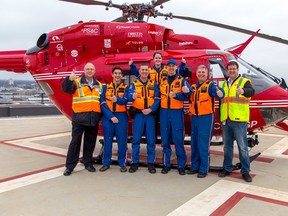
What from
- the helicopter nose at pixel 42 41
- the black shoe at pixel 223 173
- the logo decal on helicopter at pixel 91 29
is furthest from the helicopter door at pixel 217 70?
the helicopter nose at pixel 42 41

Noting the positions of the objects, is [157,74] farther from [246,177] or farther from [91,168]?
[246,177]

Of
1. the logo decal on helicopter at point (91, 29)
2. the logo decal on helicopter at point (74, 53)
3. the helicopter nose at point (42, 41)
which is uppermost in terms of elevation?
the logo decal on helicopter at point (91, 29)

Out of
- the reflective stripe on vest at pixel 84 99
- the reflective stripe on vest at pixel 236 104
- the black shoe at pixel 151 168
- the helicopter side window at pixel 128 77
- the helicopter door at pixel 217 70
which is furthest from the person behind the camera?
the helicopter side window at pixel 128 77

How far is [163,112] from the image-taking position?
4664mm

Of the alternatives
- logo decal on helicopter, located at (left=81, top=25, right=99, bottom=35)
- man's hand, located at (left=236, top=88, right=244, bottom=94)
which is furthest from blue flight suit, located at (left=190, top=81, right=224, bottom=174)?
logo decal on helicopter, located at (left=81, top=25, right=99, bottom=35)

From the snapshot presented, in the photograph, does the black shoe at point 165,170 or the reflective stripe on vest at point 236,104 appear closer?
the reflective stripe on vest at point 236,104

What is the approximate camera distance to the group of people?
436cm

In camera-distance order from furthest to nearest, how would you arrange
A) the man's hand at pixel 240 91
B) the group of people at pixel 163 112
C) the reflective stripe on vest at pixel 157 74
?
1. the reflective stripe on vest at pixel 157 74
2. the group of people at pixel 163 112
3. the man's hand at pixel 240 91

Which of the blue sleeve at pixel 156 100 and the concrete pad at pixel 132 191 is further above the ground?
the blue sleeve at pixel 156 100

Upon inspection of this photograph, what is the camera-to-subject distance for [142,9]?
21.2 feet

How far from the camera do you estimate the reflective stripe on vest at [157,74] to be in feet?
15.9

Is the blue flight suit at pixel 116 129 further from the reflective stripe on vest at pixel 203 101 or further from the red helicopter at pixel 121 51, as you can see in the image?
the reflective stripe on vest at pixel 203 101

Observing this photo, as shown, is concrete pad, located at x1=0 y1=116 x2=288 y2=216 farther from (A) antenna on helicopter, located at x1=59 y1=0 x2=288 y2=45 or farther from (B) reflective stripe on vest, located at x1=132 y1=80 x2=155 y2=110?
(A) antenna on helicopter, located at x1=59 y1=0 x2=288 y2=45

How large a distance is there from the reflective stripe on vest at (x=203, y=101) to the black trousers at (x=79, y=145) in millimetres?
1756
